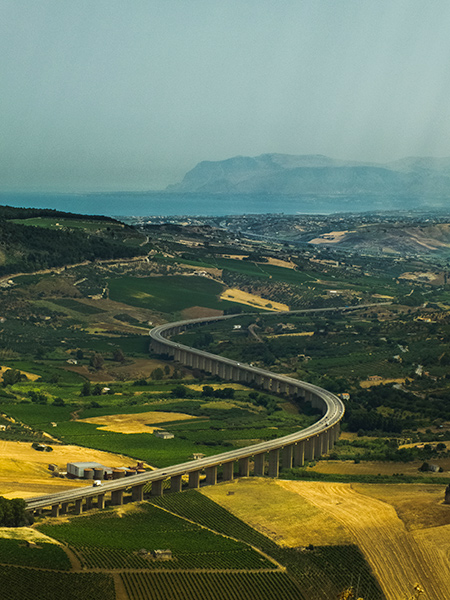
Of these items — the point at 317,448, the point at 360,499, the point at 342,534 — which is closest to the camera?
the point at 342,534

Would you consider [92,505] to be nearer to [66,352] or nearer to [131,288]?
[66,352]

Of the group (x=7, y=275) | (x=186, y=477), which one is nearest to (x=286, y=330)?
(x=7, y=275)

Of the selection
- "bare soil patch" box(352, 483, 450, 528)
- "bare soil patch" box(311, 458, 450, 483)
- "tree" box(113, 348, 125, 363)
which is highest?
"tree" box(113, 348, 125, 363)

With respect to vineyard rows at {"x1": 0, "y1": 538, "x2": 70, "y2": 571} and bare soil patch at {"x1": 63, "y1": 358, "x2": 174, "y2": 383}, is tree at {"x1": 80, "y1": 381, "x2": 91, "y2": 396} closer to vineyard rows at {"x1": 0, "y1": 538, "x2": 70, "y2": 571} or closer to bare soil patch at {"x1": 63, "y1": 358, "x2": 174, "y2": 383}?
bare soil patch at {"x1": 63, "y1": 358, "x2": 174, "y2": 383}

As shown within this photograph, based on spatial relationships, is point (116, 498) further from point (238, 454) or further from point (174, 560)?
point (238, 454)

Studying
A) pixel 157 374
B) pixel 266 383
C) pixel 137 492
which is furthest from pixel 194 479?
pixel 157 374

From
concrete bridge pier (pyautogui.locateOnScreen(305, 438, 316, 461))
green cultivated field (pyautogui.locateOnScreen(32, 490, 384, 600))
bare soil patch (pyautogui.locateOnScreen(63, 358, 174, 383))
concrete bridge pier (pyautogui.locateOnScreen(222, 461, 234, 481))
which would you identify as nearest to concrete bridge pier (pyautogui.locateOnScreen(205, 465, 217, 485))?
concrete bridge pier (pyautogui.locateOnScreen(222, 461, 234, 481))
